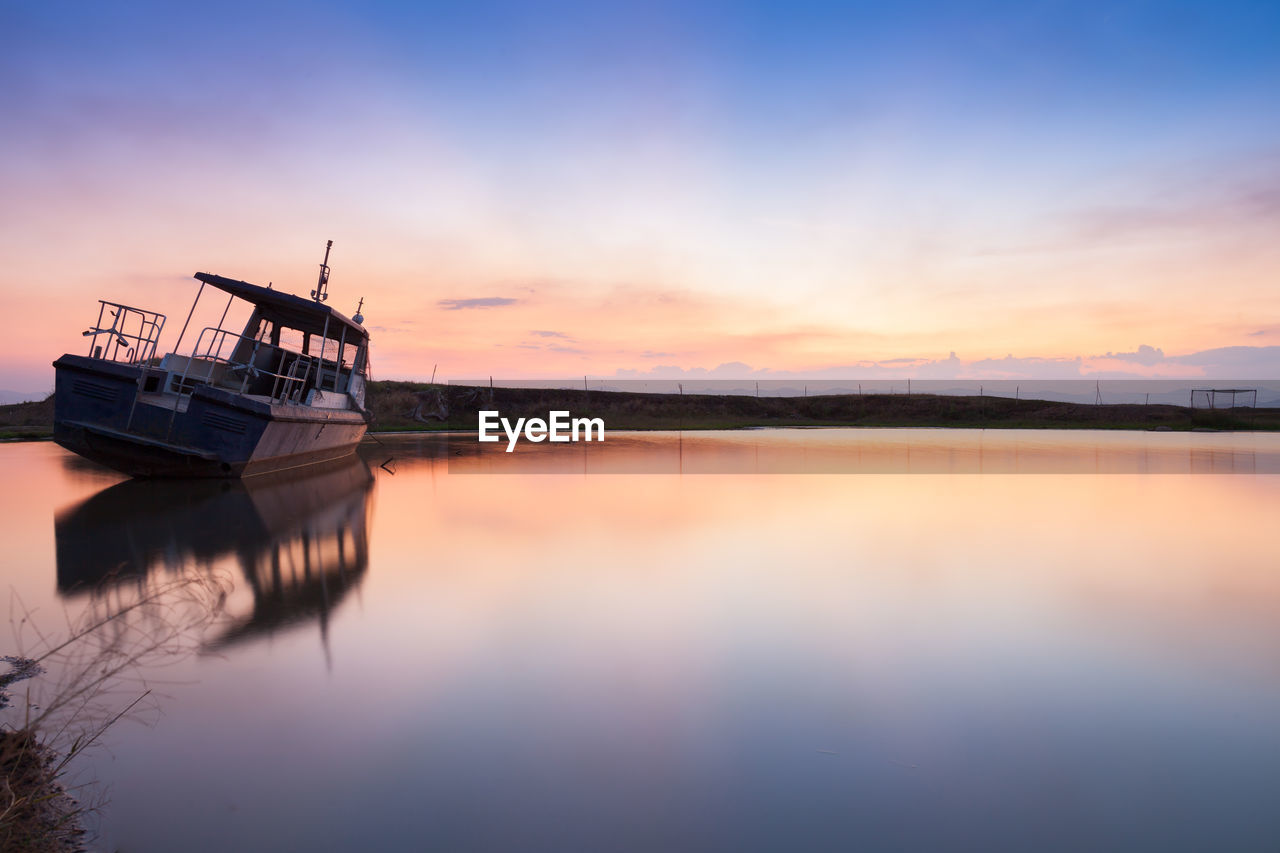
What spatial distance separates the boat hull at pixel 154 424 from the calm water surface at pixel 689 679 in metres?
2.40

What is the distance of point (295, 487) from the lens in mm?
13008

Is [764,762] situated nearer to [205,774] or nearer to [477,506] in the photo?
[205,774]

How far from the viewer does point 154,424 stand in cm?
1213

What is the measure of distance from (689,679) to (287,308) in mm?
15157

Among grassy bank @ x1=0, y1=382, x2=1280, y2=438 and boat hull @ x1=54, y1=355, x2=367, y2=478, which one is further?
grassy bank @ x1=0, y1=382, x2=1280, y2=438

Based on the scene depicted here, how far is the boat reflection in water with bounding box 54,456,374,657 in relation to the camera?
5895mm

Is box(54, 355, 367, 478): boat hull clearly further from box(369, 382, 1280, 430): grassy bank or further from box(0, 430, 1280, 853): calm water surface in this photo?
box(369, 382, 1280, 430): grassy bank

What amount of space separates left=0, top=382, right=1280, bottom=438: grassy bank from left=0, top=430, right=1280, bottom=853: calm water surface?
25.0 m

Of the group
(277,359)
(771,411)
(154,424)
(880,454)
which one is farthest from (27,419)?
(771,411)

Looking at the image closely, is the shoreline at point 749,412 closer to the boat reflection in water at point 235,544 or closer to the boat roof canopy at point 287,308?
the boat roof canopy at point 287,308

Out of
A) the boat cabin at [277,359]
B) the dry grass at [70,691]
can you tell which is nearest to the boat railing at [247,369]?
the boat cabin at [277,359]

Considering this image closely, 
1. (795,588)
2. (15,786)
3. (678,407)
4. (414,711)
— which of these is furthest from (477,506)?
(678,407)

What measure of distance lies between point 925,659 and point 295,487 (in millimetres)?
11724

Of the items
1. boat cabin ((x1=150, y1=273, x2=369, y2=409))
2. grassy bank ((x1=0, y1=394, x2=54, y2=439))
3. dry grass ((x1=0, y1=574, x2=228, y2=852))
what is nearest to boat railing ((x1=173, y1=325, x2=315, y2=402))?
boat cabin ((x1=150, y1=273, x2=369, y2=409))
